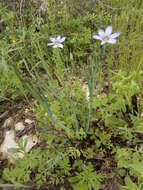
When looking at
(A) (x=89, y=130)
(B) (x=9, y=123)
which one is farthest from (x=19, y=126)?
(A) (x=89, y=130)

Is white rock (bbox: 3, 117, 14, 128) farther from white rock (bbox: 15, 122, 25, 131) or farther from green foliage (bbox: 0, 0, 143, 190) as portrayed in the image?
green foliage (bbox: 0, 0, 143, 190)

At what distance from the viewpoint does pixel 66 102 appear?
1.18 metres

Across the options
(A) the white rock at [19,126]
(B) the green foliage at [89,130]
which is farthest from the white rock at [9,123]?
(B) the green foliage at [89,130]

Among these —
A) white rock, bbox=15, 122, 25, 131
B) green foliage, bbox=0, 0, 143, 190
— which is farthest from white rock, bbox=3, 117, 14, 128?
green foliage, bbox=0, 0, 143, 190

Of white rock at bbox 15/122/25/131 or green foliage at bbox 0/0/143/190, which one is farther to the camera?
white rock at bbox 15/122/25/131

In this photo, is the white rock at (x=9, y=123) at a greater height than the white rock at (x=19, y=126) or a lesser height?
greater

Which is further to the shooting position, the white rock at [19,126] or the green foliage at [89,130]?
the white rock at [19,126]

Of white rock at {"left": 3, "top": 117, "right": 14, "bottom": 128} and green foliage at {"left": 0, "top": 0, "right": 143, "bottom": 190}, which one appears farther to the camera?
white rock at {"left": 3, "top": 117, "right": 14, "bottom": 128}

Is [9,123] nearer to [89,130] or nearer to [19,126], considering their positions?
[19,126]

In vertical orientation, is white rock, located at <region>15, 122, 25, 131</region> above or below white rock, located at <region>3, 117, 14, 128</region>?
below

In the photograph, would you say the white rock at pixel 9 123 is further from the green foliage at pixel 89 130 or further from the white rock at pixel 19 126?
the green foliage at pixel 89 130

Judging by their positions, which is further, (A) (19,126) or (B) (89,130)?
(A) (19,126)

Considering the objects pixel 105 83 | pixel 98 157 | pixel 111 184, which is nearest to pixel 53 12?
pixel 105 83

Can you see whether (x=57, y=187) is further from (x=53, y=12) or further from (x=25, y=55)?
(x=53, y=12)
